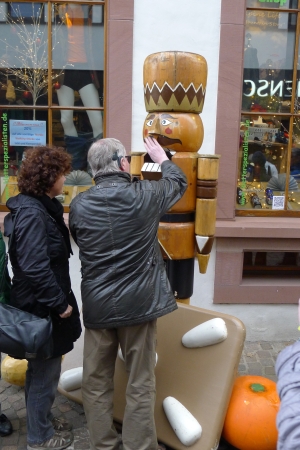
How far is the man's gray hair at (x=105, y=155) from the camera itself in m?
2.54

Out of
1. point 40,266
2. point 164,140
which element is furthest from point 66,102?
point 40,266

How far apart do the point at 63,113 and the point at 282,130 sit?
1.98m

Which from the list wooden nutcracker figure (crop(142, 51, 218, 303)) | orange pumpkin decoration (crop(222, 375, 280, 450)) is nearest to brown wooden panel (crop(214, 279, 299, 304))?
wooden nutcracker figure (crop(142, 51, 218, 303))

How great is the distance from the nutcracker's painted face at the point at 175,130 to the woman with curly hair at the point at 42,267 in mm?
645

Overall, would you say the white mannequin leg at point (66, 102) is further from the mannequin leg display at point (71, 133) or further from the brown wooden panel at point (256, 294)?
the brown wooden panel at point (256, 294)

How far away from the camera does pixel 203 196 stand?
3152 mm

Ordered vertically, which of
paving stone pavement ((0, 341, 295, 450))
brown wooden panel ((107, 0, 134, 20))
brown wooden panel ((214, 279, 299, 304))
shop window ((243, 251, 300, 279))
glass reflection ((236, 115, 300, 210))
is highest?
brown wooden panel ((107, 0, 134, 20))

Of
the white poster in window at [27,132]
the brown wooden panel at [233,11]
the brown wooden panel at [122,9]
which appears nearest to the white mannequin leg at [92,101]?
the white poster in window at [27,132]

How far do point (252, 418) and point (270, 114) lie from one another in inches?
107

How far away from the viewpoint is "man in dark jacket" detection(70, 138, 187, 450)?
2.47m

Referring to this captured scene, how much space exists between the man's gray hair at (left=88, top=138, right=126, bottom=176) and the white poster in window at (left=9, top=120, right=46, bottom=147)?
209cm

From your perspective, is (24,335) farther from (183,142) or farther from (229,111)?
(229,111)

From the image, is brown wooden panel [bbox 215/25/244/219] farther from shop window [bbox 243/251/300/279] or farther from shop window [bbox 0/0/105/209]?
shop window [bbox 0/0/105/209]

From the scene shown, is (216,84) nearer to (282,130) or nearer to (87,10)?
(282,130)
